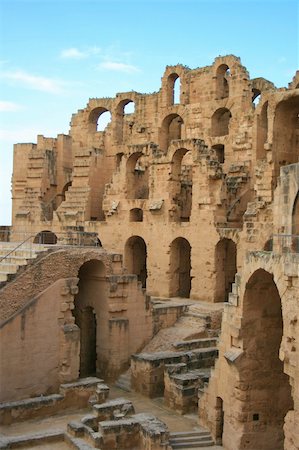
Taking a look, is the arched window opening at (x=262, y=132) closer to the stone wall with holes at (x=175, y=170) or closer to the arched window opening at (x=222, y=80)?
the stone wall with holes at (x=175, y=170)

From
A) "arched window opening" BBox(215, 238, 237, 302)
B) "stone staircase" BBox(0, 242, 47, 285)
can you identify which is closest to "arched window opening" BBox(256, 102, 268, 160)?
"arched window opening" BBox(215, 238, 237, 302)

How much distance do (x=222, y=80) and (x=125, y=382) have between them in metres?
19.0

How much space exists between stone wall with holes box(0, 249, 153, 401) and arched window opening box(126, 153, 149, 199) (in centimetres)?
925

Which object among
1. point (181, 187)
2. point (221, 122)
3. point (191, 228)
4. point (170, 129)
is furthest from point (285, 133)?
point (170, 129)

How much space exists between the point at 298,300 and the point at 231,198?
47.6ft

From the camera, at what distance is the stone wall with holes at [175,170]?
2305 centimetres

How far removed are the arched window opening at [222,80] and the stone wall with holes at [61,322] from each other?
1479 cm

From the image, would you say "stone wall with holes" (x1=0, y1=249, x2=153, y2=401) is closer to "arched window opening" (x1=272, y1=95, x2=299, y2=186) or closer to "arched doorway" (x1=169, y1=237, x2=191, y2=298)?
"arched doorway" (x1=169, y1=237, x2=191, y2=298)

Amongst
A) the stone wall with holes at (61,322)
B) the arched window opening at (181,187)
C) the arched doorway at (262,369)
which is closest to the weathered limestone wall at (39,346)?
the stone wall with holes at (61,322)

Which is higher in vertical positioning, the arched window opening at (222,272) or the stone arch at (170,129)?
the stone arch at (170,129)

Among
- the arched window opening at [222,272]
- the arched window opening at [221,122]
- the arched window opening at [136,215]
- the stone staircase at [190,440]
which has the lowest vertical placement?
the stone staircase at [190,440]

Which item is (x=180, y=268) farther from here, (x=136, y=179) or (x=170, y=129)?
(x=170, y=129)

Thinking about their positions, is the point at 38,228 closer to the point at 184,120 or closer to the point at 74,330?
the point at 184,120

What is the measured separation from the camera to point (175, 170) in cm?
2720
